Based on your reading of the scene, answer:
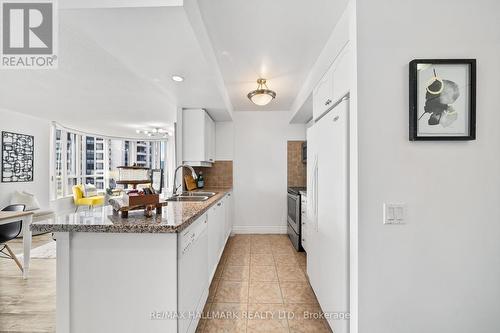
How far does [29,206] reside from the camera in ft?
13.9

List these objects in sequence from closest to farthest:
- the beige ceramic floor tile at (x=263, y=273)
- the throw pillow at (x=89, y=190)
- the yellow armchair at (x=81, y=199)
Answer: the beige ceramic floor tile at (x=263, y=273)
the yellow armchair at (x=81, y=199)
the throw pillow at (x=89, y=190)

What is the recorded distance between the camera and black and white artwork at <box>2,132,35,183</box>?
417 cm

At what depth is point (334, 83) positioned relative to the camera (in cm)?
184

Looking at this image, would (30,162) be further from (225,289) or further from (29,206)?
(225,289)

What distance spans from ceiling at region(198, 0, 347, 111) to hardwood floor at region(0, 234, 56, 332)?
9.39 ft

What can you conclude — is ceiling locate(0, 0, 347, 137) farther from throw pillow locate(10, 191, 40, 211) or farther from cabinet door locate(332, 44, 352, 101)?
throw pillow locate(10, 191, 40, 211)


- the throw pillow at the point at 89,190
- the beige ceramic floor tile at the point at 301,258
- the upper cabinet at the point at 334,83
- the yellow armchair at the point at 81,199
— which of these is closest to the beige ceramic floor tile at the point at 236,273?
the beige ceramic floor tile at the point at 301,258

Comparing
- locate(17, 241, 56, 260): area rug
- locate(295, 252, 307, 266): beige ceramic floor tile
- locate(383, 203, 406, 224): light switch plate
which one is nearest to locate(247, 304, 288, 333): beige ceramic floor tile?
locate(295, 252, 307, 266): beige ceramic floor tile

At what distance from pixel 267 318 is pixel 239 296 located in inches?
16.3

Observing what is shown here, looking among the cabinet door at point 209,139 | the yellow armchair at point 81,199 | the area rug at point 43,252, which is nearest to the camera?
the area rug at point 43,252

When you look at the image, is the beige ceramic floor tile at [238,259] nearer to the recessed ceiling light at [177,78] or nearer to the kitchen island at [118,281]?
the kitchen island at [118,281]

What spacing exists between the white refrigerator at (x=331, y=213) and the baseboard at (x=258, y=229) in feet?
7.14

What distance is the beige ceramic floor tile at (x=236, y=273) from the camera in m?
2.65

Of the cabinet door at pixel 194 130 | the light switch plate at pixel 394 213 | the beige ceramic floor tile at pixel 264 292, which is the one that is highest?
the cabinet door at pixel 194 130
